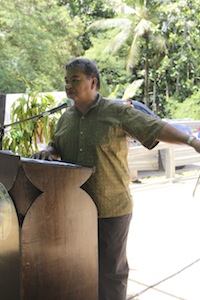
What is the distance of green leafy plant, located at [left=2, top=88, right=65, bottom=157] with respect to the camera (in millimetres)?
4293

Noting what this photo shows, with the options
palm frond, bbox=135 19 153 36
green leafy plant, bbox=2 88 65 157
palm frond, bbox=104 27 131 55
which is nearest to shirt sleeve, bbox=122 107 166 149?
green leafy plant, bbox=2 88 65 157

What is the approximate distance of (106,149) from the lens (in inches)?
84.5

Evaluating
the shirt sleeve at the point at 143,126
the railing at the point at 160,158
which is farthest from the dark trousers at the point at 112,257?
the railing at the point at 160,158

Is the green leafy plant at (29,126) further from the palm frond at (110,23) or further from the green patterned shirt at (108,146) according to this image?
the palm frond at (110,23)

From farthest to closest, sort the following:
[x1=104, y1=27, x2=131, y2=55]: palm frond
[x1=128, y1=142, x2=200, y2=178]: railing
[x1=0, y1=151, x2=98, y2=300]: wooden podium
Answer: [x1=104, y1=27, x2=131, y2=55]: palm frond, [x1=128, y1=142, x2=200, y2=178]: railing, [x1=0, y1=151, x2=98, y2=300]: wooden podium

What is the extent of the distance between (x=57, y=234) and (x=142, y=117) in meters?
0.78

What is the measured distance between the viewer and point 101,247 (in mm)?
2229

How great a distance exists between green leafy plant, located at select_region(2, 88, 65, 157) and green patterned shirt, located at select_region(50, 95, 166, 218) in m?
2.12

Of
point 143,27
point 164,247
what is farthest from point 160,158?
point 143,27

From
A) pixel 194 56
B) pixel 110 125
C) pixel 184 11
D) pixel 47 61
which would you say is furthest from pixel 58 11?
pixel 110 125

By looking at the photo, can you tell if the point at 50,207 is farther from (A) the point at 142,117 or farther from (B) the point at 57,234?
(A) the point at 142,117

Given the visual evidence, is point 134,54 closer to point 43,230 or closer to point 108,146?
point 108,146

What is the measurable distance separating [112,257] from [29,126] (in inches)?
93.5

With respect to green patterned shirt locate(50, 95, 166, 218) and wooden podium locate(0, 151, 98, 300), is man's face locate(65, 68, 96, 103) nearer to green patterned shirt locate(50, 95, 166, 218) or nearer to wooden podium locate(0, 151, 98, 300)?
green patterned shirt locate(50, 95, 166, 218)
